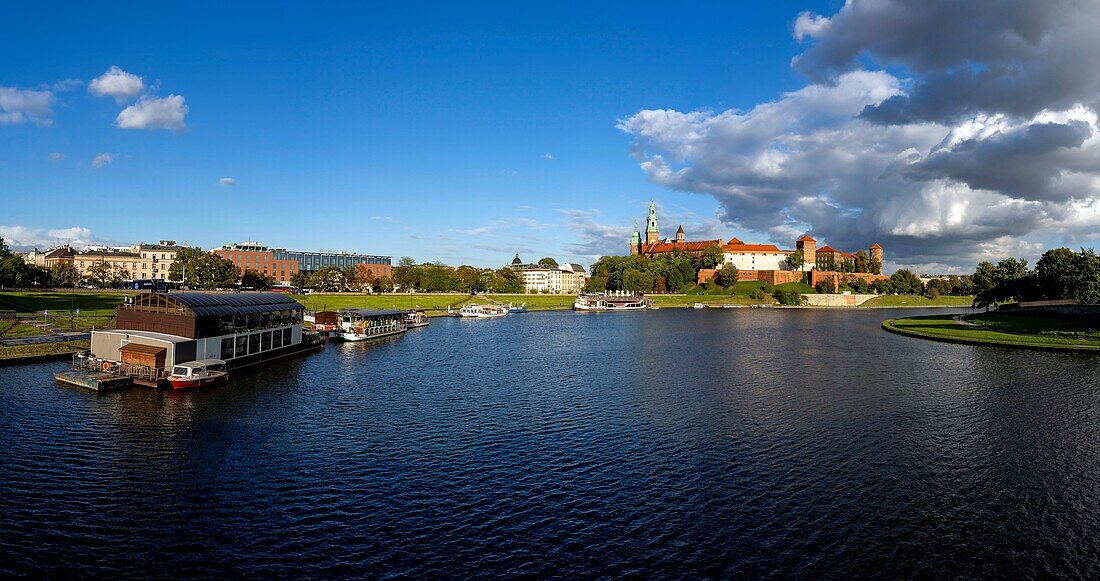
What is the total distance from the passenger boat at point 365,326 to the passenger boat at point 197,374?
37.2m

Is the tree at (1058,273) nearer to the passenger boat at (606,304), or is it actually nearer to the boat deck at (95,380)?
the passenger boat at (606,304)

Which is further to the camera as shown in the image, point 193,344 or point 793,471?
point 193,344

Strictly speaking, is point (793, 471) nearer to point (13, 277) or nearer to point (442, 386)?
point (442, 386)

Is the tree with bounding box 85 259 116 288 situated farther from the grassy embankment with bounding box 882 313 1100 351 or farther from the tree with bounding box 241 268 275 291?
the grassy embankment with bounding box 882 313 1100 351

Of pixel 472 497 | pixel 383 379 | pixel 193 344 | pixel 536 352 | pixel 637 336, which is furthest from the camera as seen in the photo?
pixel 637 336

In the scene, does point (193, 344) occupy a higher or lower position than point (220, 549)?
higher

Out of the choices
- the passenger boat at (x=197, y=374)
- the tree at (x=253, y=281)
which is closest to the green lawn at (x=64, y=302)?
the passenger boat at (x=197, y=374)

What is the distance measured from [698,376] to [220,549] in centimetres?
4460

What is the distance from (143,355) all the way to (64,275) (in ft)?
562

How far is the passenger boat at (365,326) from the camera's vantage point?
291 ft

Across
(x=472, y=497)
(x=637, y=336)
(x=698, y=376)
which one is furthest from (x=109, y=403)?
(x=637, y=336)

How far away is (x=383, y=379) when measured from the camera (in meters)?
54.5

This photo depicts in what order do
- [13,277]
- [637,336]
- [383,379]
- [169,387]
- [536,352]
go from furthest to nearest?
[13,277] < [637,336] < [536,352] < [383,379] < [169,387]

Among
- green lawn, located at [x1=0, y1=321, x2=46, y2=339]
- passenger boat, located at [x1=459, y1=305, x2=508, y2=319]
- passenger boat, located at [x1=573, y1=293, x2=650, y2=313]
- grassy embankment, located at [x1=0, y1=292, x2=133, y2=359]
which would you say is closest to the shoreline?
passenger boat, located at [x1=459, y1=305, x2=508, y2=319]
